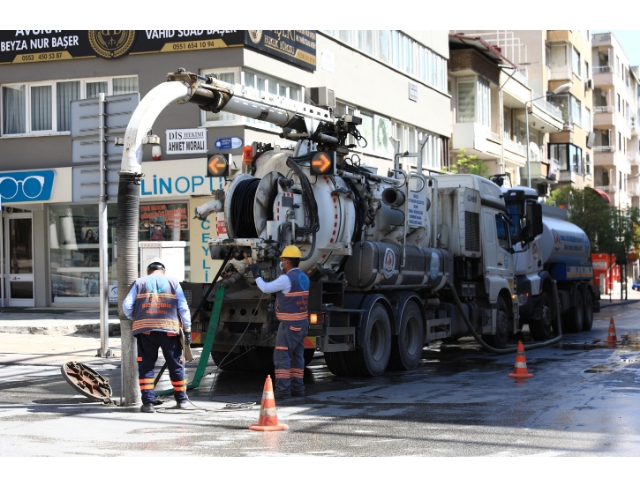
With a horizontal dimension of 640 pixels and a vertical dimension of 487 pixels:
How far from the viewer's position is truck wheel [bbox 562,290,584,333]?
22547 millimetres

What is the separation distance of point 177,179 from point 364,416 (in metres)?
14.6

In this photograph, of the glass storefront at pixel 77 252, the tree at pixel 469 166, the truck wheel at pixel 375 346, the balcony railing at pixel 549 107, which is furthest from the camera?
the balcony railing at pixel 549 107

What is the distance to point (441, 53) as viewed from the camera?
35281 mm

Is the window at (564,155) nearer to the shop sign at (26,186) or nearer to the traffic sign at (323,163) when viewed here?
the shop sign at (26,186)

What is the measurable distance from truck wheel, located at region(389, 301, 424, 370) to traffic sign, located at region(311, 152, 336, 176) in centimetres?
277

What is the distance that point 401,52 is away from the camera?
31453 mm

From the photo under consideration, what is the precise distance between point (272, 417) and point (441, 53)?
28.6 meters

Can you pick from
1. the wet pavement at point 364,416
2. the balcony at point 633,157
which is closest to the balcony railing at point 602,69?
the balcony at point 633,157

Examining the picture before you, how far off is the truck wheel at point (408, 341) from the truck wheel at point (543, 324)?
6515 millimetres

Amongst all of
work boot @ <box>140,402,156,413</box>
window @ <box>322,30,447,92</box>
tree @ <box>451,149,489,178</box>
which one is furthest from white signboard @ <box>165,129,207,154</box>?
tree @ <box>451,149,489,178</box>

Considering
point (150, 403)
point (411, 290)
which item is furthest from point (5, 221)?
point (150, 403)

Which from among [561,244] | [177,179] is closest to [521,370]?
[561,244]

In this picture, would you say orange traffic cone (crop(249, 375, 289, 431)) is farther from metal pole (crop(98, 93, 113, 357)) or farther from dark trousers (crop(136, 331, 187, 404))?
metal pole (crop(98, 93, 113, 357))

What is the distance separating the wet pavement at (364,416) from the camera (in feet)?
24.8
